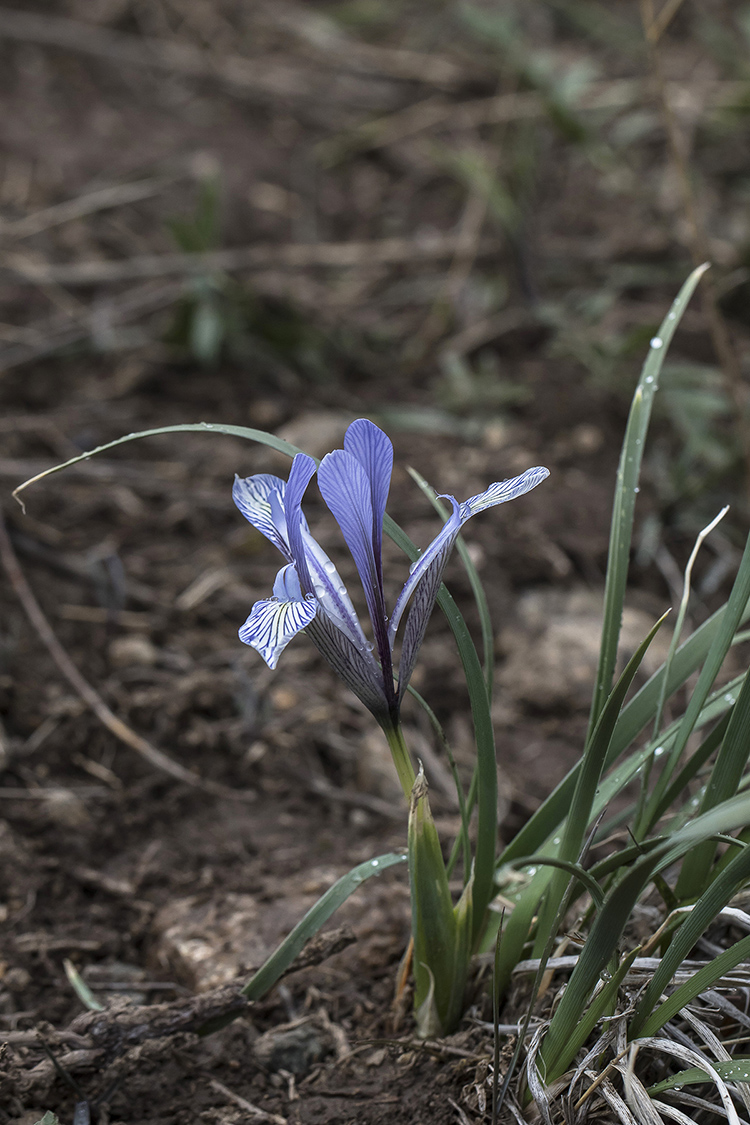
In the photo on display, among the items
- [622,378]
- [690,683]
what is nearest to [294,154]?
[622,378]

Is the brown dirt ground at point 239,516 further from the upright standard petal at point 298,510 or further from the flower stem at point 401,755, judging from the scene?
the upright standard petal at point 298,510

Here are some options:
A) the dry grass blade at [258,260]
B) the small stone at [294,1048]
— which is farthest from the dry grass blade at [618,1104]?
the dry grass blade at [258,260]

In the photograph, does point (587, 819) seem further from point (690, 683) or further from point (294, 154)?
point (294, 154)

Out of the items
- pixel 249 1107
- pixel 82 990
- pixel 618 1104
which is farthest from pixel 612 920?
pixel 82 990

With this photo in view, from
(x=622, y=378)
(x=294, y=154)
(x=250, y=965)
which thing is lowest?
(x=250, y=965)

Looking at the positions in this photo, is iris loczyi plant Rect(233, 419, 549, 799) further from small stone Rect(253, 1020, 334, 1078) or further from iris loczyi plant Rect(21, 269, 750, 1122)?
small stone Rect(253, 1020, 334, 1078)

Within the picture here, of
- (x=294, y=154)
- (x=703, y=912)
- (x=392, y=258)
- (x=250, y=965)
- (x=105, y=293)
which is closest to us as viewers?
(x=703, y=912)

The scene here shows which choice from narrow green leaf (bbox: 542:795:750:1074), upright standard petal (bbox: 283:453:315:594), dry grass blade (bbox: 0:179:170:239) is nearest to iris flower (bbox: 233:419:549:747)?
upright standard petal (bbox: 283:453:315:594)
